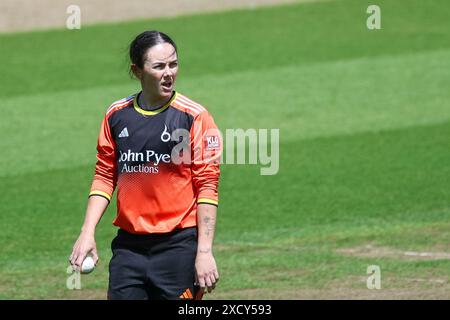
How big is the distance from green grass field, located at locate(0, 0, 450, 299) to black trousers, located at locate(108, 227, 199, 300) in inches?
142

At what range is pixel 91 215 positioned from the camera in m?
7.34

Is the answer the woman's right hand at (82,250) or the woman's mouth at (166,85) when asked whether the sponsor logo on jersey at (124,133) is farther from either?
the woman's right hand at (82,250)

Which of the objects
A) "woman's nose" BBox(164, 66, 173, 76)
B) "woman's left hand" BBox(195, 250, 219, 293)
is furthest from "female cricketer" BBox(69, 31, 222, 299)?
"woman's left hand" BBox(195, 250, 219, 293)

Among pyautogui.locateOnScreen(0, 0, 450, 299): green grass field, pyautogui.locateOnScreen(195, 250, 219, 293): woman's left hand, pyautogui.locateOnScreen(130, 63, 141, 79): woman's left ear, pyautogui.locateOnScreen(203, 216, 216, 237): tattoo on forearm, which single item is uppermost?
pyautogui.locateOnScreen(0, 0, 450, 299): green grass field

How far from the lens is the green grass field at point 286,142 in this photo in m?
11.8

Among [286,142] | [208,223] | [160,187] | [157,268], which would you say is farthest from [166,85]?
[286,142]

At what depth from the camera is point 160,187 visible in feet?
23.7

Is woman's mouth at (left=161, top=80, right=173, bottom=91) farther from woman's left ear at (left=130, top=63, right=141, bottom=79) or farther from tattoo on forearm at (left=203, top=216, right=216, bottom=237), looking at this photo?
tattoo on forearm at (left=203, top=216, right=216, bottom=237)

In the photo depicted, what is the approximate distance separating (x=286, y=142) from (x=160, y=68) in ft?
34.3

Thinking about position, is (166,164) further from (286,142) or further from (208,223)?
(286,142)

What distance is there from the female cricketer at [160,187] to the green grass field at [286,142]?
364 cm

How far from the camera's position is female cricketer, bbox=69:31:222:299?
716 cm

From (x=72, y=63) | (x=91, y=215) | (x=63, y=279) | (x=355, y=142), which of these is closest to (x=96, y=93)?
(x=72, y=63)
